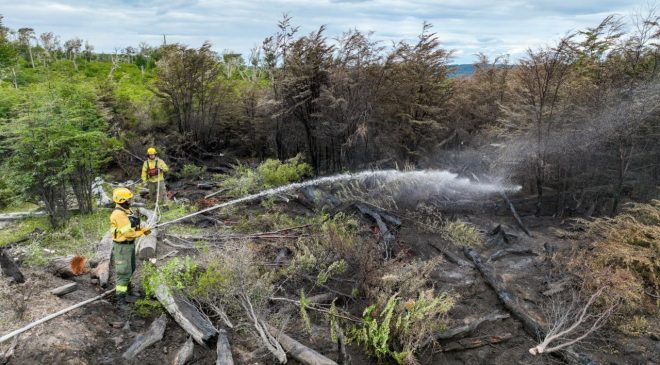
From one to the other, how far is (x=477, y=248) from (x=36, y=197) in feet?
32.0

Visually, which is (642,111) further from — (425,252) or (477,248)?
(425,252)

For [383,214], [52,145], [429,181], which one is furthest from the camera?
[429,181]

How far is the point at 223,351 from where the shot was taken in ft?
15.5

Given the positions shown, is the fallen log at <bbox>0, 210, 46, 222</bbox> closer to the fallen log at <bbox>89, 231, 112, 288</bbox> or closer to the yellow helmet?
the fallen log at <bbox>89, 231, 112, 288</bbox>

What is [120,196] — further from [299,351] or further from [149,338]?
[299,351]

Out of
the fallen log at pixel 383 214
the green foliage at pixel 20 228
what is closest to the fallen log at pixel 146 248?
the green foliage at pixel 20 228

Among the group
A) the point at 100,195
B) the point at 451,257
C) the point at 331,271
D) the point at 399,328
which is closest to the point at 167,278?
the point at 331,271

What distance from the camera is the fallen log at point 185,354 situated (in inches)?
181

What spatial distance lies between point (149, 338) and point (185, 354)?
540 millimetres

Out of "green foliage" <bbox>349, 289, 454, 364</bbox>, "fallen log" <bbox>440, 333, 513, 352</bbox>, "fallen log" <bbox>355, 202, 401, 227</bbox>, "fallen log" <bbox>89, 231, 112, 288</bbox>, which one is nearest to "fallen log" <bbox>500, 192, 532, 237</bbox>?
"fallen log" <bbox>355, 202, 401, 227</bbox>

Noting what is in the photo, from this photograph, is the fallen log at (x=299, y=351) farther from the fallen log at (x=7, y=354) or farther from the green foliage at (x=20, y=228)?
the green foliage at (x=20, y=228)

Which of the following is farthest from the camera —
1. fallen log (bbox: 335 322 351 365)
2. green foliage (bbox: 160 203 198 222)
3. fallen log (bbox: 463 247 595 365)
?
green foliage (bbox: 160 203 198 222)

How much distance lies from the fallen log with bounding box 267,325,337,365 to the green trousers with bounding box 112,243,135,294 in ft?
6.80

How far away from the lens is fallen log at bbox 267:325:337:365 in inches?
186
